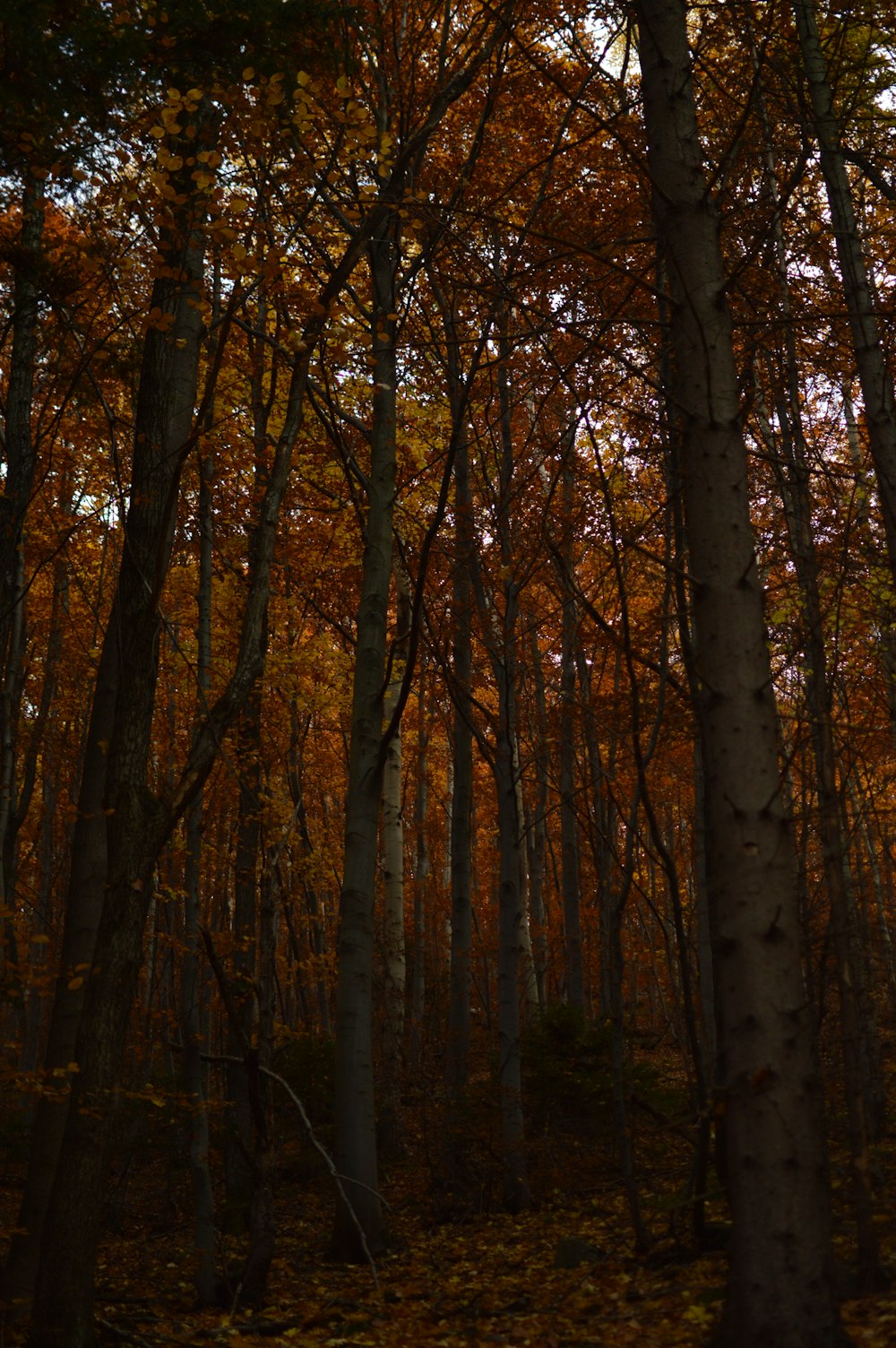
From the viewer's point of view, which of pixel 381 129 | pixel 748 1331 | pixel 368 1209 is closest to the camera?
pixel 748 1331

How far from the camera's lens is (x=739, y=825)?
264 cm

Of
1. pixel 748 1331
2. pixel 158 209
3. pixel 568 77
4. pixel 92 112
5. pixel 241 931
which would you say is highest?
pixel 568 77

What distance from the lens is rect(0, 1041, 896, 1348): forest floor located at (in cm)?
425

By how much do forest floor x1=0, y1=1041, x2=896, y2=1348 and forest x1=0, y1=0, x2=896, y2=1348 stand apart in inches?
1.9

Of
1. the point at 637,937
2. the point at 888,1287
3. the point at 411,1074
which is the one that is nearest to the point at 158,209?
the point at 888,1287

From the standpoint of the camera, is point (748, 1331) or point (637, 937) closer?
point (748, 1331)

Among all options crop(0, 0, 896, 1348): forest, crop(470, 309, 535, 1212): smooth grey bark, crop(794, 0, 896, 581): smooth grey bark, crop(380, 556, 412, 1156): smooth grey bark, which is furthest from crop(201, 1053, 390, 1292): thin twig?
crop(380, 556, 412, 1156): smooth grey bark

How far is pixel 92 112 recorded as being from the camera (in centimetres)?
521

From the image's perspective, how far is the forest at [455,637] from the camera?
307cm

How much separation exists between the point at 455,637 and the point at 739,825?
8134mm

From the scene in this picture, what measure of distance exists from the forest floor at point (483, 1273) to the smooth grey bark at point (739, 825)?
1.39ft

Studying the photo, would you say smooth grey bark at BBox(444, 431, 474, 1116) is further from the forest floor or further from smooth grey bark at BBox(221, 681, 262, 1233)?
smooth grey bark at BBox(221, 681, 262, 1233)

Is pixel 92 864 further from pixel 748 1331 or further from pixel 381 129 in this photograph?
pixel 381 129

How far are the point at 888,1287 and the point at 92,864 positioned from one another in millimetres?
4222
